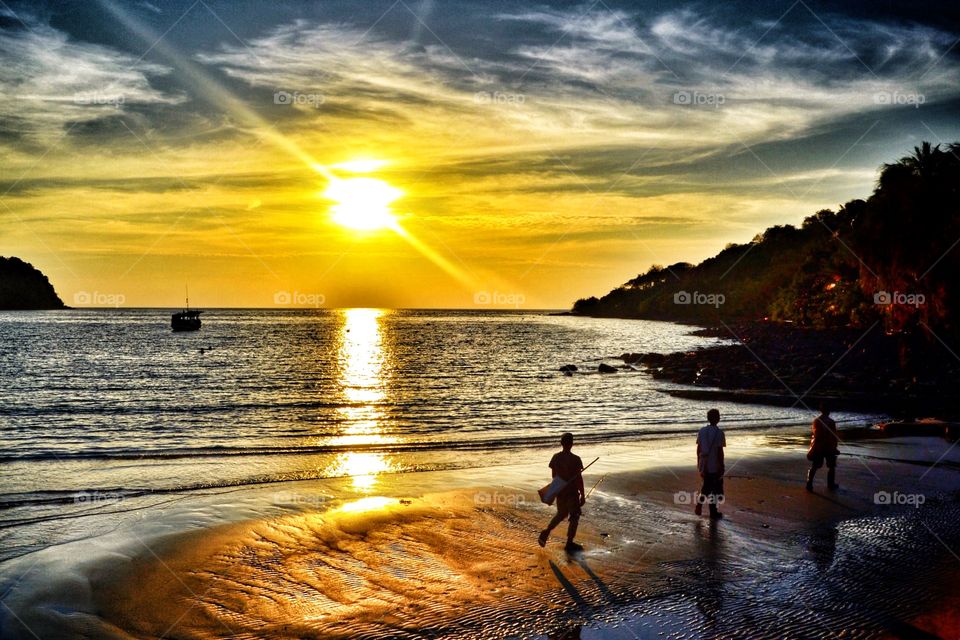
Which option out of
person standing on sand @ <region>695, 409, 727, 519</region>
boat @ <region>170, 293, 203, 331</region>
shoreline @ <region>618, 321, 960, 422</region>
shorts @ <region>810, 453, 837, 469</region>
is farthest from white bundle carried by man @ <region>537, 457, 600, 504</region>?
boat @ <region>170, 293, 203, 331</region>

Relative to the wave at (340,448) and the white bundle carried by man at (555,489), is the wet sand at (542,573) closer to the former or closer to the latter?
the white bundle carried by man at (555,489)

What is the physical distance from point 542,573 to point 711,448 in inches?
195

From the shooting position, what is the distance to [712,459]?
1355 centimetres

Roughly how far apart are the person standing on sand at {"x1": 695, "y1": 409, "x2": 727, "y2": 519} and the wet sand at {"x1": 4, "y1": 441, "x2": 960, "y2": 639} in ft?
1.88

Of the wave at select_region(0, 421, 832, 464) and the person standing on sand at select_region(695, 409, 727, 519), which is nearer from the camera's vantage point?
the person standing on sand at select_region(695, 409, 727, 519)

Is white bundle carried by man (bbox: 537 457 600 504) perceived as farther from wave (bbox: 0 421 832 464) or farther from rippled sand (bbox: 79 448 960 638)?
wave (bbox: 0 421 832 464)

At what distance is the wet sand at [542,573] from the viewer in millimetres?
8906

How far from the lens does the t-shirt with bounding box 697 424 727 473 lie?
44.1 ft

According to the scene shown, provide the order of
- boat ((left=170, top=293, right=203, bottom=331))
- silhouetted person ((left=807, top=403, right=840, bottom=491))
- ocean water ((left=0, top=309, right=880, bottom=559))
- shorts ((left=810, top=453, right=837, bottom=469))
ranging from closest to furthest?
1. silhouetted person ((left=807, top=403, right=840, bottom=491))
2. shorts ((left=810, top=453, right=837, bottom=469))
3. ocean water ((left=0, top=309, right=880, bottom=559))
4. boat ((left=170, top=293, right=203, bottom=331))

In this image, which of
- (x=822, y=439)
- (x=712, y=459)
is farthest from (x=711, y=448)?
(x=822, y=439)

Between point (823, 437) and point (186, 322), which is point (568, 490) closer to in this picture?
point (823, 437)

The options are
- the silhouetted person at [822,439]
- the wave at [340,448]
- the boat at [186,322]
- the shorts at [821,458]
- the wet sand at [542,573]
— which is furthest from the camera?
the boat at [186,322]

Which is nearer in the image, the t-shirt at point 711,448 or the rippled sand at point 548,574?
the rippled sand at point 548,574

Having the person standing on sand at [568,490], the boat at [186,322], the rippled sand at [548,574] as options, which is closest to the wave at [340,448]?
the rippled sand at [548,574]
